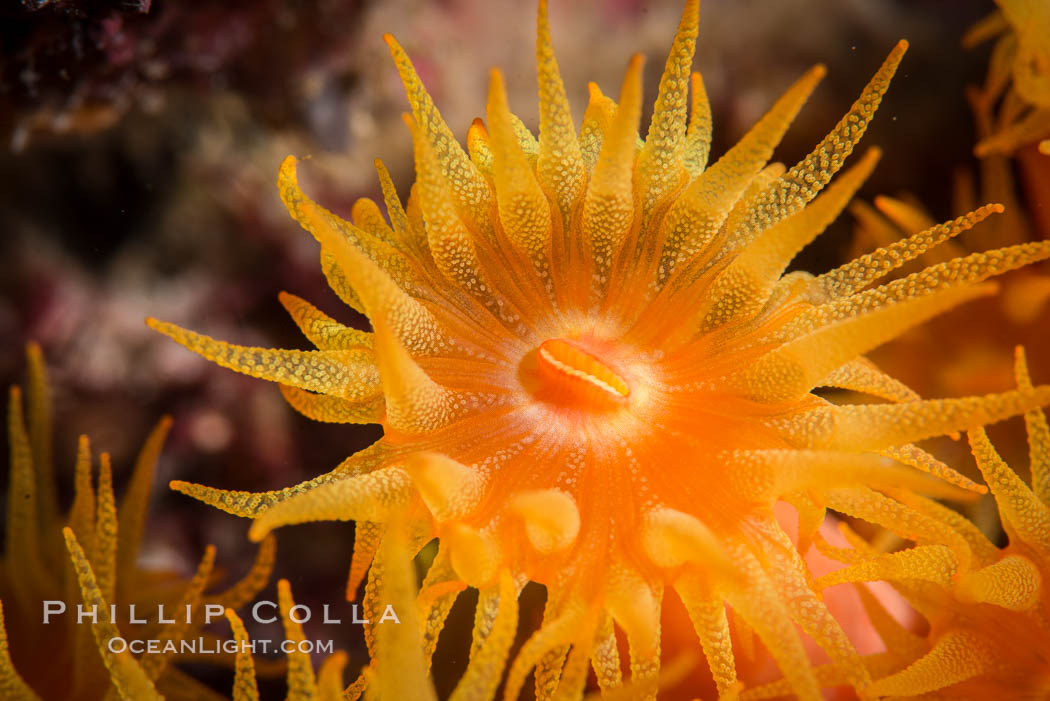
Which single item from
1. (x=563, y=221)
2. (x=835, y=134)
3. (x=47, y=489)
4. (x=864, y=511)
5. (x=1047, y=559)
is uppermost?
(x=47, y=489)

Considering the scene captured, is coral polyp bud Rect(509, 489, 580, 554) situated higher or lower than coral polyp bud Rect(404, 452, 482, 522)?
lower

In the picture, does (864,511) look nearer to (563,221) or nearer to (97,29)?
(563,221)

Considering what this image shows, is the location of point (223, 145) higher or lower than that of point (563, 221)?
higher

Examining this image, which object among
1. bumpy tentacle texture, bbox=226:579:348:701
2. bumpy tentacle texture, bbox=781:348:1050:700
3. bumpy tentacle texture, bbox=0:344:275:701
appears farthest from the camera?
bumpy tentacle texture, bbox=0:344:275:701

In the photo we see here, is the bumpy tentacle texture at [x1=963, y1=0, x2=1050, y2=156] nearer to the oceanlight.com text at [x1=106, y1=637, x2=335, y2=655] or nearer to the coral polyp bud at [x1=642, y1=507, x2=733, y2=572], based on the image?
the coral polyp bud at [x1=642, y1=507, x2=733, y2=572]

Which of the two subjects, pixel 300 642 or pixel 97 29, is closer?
pixel 300 642

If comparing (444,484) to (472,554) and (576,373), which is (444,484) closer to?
(472,554)

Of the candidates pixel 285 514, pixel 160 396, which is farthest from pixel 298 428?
pixel 285 514

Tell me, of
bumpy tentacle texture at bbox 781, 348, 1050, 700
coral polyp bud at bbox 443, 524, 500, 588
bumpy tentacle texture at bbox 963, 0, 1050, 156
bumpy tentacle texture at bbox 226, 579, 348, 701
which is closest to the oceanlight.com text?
bumpy tentacle texture at bbox 226, 579, 348, 701
